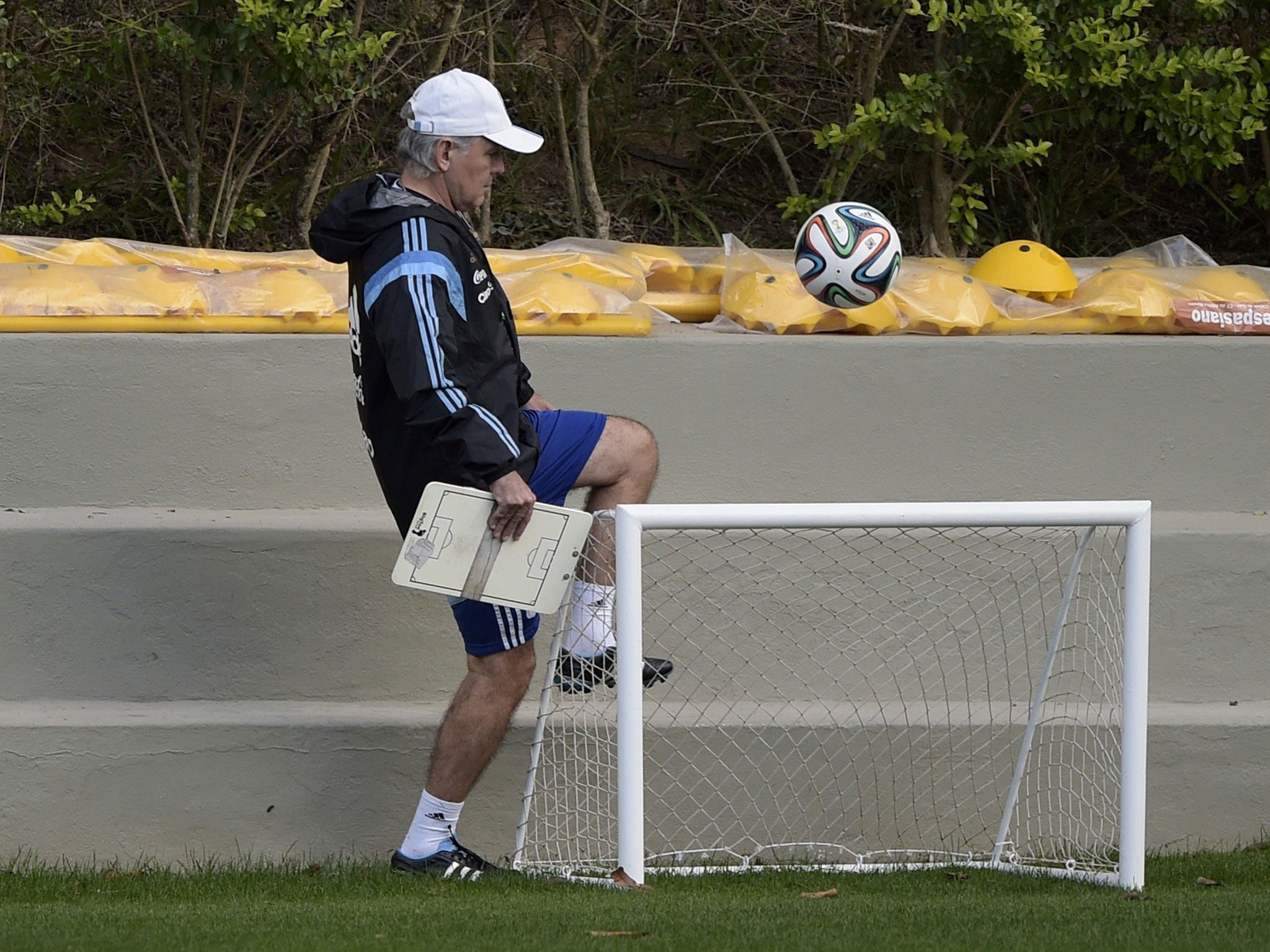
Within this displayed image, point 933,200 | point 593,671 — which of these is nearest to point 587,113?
point 933,200

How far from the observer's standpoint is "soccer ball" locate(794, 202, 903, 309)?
5371mm

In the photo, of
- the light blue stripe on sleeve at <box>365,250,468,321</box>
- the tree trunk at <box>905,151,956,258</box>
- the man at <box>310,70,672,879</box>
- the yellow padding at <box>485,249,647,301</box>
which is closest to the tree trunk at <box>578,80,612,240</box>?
the yellow padding at <box>485,249,647,301</box>

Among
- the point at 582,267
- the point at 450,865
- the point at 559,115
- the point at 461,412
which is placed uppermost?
the point at 559,115

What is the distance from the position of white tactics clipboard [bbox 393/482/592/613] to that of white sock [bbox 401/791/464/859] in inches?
25.8

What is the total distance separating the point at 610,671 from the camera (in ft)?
14.8

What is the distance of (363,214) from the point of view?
13.3 ft

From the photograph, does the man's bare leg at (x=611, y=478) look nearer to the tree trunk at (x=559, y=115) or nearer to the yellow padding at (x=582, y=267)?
the yellow padding at (x=582, y=267)

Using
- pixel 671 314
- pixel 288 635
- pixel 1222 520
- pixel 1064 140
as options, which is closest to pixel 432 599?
pixel 288 635

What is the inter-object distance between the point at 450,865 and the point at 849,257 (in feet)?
8.07

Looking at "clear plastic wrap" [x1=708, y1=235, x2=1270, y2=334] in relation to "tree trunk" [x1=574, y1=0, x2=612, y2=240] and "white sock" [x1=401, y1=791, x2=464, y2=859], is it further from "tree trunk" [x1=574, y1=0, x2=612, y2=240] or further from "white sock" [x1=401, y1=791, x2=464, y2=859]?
"white sock" [x1=401, y1=791, x2=464, y2=859]

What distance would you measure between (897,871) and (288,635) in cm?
205

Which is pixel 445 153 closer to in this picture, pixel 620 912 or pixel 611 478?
pixel 611 478

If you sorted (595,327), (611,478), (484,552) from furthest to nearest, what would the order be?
(595,327)
(611,478)
(484,552)

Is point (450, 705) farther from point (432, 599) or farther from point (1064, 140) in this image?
point (1064, 140)
